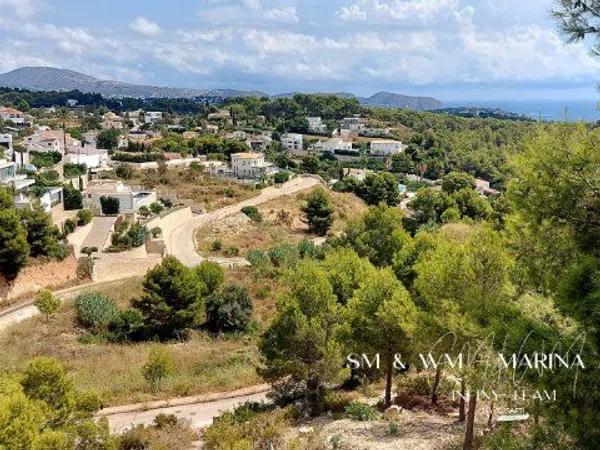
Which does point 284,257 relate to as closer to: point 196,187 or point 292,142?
point 196,187

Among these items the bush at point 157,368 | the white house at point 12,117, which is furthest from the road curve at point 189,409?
the white house at point 12,117

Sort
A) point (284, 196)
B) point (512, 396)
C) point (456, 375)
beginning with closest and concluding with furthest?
point (512, 396) → point (456, 375) → point (284, 196)

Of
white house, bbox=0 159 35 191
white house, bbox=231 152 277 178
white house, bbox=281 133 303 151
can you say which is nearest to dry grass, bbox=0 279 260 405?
white house, bbox=0 159 35 191

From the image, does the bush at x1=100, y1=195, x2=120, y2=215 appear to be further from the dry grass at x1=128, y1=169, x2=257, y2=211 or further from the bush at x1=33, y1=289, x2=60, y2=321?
the bush at x1=33, y1=289, x2=60, y2=321

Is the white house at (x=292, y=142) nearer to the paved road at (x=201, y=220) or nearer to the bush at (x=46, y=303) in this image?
the paved road at (x=201, y=220)

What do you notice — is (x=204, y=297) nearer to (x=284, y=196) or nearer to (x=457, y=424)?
(x=457, y=424)

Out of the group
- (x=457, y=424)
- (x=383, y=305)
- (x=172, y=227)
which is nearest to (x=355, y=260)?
(x=383, y=305)
